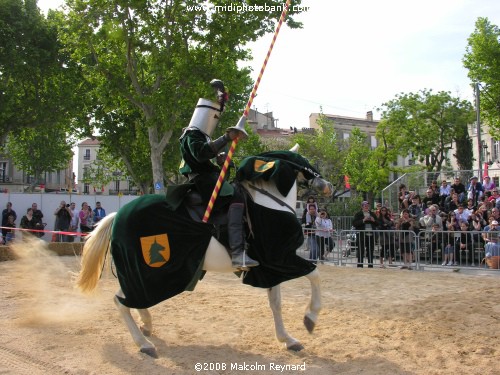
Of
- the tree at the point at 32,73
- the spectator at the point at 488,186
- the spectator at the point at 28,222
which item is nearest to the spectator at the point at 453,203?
the spectator at the point at 488,186

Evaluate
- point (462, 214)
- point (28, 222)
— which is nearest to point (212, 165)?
point (462, 214)

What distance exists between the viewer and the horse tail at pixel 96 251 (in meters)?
6.09

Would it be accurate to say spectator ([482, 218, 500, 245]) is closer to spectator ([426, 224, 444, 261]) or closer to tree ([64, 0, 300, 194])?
spectator ([426, 224, 444, 261])

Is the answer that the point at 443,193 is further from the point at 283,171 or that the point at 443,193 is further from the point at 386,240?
the point at 283,171

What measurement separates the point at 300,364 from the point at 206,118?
2861 mm

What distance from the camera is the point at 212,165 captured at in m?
5.78

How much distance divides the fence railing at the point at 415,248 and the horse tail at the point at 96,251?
30.4 ft

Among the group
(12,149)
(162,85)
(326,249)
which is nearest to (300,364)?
(326,249)

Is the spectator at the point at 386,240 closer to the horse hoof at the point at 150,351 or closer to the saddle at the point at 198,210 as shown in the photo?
the saddle at the point at 198,210

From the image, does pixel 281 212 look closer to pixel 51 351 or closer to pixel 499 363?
pixel 499 363

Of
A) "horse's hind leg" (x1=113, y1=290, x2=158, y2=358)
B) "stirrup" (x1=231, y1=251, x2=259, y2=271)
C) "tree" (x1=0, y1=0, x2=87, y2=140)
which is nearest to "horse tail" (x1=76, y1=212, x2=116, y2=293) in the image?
"horse's hind leg" (x1=113, y1=290, x2=158, y2=358)

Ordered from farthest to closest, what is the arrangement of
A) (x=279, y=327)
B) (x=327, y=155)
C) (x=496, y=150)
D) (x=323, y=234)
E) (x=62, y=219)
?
(x=496, y=150), (x=327, y=155), (x=62, y=219), (x=323, y=234), (x=279, y=327)

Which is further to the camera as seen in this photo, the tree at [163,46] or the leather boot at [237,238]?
the tree at [163,46]

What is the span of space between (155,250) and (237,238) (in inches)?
37.1
